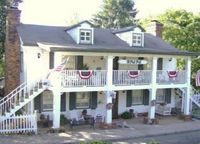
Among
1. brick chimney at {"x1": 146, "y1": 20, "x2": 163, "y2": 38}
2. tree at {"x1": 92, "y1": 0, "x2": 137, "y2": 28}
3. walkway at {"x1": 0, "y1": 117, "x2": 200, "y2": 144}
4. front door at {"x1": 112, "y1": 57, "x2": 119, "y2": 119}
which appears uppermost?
tree at {"x1": 92, "y1": 0, "x2": 137, "y2": 28}

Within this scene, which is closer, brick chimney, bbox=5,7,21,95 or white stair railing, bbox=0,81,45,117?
white stair railing, bbox=0,81,45,117

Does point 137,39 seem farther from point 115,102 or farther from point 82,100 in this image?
point 82,100

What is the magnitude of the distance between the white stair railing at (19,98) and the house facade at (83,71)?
12 cm

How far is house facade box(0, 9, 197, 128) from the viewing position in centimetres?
2100

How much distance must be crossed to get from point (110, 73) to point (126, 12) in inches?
1501

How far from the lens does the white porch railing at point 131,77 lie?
22.7 meters

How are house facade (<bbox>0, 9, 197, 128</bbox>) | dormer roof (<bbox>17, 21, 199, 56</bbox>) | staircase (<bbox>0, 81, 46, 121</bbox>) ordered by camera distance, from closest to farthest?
staircase (<bbox>0, 81, 46, 121</bbox>)
house facade (<bbox>0, 9, 197, 128</bbox>)
dormer roof (<bbox>17, 21, 199, 56</bbox>)

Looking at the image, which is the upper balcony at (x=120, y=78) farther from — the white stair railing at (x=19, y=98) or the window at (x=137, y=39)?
the window at (x=137, y=39)

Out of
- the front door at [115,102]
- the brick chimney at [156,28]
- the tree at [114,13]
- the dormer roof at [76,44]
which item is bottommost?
the front door at [115,102]

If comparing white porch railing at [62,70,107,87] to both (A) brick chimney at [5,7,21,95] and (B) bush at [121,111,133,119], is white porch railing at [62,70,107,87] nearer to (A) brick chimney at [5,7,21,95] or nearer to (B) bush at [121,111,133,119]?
(B) bush at [121,111,133,119]

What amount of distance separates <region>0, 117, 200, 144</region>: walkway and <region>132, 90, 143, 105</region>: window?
199cm

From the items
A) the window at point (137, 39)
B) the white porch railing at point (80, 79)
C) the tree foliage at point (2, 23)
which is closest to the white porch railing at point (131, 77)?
the white porch railing at point (80, 79)

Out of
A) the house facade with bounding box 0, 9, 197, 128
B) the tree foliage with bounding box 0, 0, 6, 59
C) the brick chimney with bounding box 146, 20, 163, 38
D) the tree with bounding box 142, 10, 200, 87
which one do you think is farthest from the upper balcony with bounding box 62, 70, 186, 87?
the tree with bounding box 142, 10, 200, 87

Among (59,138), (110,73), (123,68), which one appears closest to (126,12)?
(123,68)
